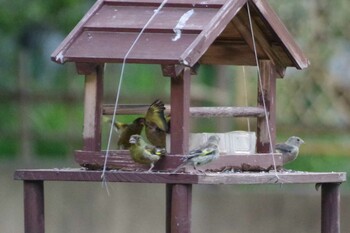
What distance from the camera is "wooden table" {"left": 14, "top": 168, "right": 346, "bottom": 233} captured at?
13.0ft

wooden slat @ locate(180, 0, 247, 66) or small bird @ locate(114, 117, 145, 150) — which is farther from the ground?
wooden slat @ locate(180, 0, 247, 66)

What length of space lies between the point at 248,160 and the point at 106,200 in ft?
10.0

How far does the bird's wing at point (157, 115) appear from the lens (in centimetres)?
439

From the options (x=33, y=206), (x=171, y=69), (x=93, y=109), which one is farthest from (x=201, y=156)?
(x=33, y=206)

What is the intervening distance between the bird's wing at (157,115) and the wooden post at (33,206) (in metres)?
0.47

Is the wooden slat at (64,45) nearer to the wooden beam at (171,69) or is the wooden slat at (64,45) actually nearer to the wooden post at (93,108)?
the wooden post at (93,108)

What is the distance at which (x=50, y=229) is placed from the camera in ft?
24.4

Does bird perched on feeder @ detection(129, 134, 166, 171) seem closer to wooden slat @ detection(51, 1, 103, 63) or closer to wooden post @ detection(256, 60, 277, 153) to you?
wooden slat @ detection(51, 1, 103, 63)

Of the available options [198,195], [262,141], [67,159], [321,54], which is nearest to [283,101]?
[321,54]

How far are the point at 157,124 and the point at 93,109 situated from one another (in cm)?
25

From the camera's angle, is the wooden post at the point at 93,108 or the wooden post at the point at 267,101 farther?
the wooden post at the point at 267,101

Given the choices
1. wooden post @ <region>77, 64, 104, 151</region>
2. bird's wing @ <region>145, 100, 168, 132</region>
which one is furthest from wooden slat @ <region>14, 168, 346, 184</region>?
bird's wing @ <region>145, 100, 168, 132</region>

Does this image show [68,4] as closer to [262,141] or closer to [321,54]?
[321,54]

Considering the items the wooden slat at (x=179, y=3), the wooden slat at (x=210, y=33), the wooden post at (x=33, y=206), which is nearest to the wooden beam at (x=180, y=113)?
the wooden slat at (x=210, y=33)
